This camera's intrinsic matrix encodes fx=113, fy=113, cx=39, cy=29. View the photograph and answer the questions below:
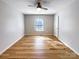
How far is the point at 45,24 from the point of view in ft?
36.2

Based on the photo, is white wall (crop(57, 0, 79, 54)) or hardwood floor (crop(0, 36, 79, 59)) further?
white wall (crop(57, 0, 79, 54))

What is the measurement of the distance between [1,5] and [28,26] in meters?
6.70

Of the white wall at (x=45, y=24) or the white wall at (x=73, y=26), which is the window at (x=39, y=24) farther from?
the white wall at (x=73, y=26)

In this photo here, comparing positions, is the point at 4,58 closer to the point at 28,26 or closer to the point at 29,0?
the point at 29,0

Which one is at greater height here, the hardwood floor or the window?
the window

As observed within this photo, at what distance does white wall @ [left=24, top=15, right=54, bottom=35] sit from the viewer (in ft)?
35.9

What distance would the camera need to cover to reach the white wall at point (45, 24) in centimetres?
1095

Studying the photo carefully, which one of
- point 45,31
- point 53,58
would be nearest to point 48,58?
point 53,58

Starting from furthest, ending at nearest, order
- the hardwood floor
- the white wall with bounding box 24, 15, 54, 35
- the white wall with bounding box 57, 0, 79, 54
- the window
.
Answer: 1. the window
2. the white wall with bounding box 24, 15, 54, 35
3. the white wall with bounding box 57, 0, 79, 54
4. the hardwood floor

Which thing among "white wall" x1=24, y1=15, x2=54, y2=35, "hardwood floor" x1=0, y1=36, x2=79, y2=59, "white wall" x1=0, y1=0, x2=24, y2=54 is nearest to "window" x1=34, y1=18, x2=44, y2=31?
"white wall" x1=24, y1=15, x2=54, y2=35

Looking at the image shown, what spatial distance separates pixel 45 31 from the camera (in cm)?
1105

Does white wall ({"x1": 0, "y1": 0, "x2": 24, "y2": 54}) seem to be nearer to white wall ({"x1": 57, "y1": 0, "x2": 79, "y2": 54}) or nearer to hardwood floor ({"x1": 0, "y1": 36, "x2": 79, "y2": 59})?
hardwood floor ({"x1": 0, "y1": 36, "x2": 79, "y2": 59})

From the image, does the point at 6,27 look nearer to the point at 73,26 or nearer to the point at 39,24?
Result: the point at 73,26

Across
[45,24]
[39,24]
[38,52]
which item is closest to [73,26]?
[38,52]
